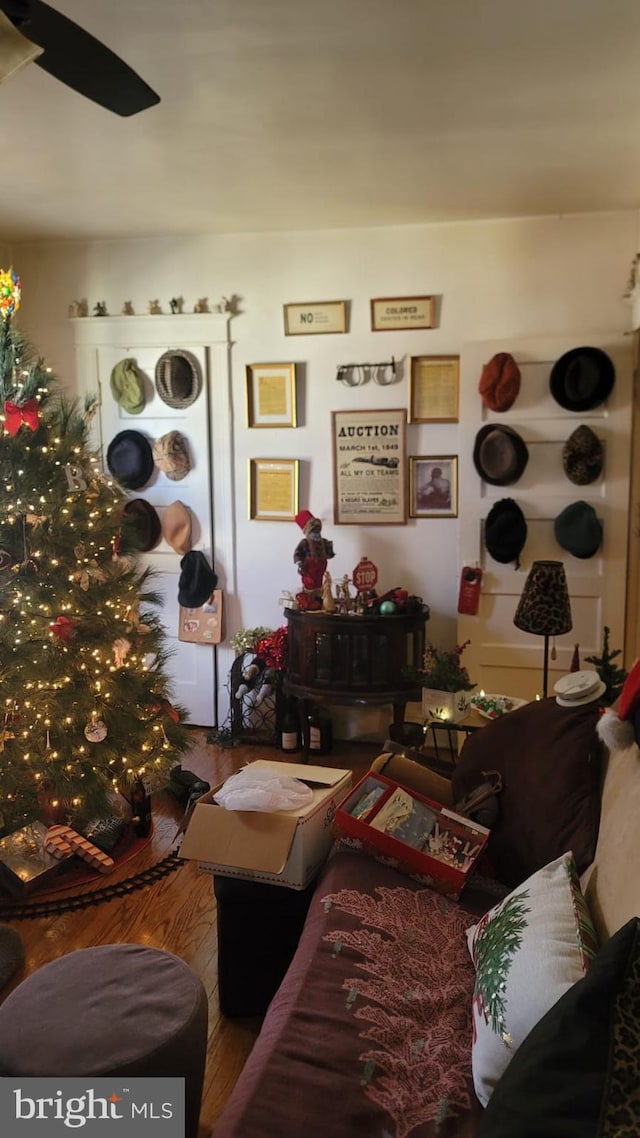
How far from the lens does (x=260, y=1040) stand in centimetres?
130

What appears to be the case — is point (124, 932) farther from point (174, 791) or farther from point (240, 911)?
point (174, 791)

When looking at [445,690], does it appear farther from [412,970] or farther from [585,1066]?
[585,1066]

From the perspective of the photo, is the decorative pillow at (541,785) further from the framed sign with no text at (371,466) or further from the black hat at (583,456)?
the framed sign with no text at (371,466)

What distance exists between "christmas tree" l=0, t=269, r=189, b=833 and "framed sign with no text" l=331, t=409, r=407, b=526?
1.41m

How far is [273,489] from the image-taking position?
403 cm

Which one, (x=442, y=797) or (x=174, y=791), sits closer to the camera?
(x=442, y=797)

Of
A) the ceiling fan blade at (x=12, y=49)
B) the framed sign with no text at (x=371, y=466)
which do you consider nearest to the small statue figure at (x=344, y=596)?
the framed sign with no text at (x=371, y=466)

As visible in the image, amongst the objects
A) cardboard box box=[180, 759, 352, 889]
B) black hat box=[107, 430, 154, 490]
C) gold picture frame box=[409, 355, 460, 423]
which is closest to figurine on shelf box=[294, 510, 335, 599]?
gold picture frame box=[409, 355, 460, 423]

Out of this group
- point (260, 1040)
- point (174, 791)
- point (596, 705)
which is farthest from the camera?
point (174, 791)

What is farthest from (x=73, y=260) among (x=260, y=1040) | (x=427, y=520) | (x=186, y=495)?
(x=260, y=1040)

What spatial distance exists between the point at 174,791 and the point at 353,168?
2.70 m

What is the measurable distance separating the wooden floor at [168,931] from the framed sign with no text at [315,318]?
249 cm

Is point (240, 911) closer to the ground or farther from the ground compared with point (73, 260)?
closer to the ground

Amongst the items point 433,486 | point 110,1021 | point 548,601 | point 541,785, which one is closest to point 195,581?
point 433,486
